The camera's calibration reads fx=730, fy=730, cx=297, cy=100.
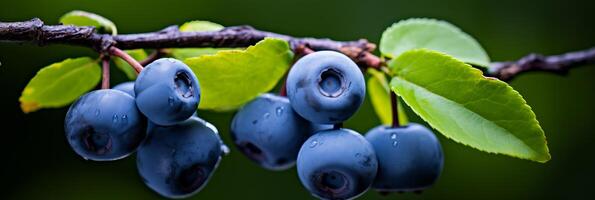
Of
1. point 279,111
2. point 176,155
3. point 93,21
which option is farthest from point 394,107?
point 93,21

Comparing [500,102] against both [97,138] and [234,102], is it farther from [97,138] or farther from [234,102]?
[97,138]

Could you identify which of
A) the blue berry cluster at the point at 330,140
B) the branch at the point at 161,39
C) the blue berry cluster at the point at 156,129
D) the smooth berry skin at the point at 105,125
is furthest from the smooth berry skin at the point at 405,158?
the smooth berry skin at the point at 105,125

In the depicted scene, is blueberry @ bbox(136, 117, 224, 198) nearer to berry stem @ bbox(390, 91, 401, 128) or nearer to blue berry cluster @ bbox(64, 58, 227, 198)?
blue berry cluster @ bbox(64, 58, 227, 198)

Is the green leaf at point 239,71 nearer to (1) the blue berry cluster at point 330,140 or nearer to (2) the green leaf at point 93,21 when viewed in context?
(1) the blue berry cluster at point 330,140

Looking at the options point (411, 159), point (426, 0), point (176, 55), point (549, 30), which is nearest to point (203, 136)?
point (176, 55)

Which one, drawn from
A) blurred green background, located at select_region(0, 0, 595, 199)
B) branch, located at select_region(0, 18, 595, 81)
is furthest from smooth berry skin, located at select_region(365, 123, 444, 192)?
blurred green background, located at select_region(0, 0, 595, 199)

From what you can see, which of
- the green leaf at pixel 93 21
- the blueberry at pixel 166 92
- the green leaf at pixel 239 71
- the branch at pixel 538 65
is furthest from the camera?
the branch at pixel 538 65
